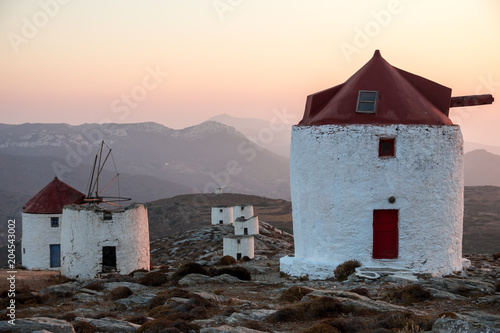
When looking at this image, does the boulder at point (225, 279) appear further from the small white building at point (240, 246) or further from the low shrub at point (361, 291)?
the small white building at point (240, 246)

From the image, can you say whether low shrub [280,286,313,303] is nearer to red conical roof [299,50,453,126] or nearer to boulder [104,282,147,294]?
boulder [104,282,147,294]

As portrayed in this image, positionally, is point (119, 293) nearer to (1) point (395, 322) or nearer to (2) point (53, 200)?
(1) point (395, 322)

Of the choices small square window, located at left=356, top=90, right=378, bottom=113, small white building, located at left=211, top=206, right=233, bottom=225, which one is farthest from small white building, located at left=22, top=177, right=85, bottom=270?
small white building, located at left=211, top=206, right=233, bottom=225

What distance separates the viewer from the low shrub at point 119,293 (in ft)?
56.1

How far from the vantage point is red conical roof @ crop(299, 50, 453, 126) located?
18.6 m

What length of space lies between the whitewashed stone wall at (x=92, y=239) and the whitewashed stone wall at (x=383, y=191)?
31.8 feet

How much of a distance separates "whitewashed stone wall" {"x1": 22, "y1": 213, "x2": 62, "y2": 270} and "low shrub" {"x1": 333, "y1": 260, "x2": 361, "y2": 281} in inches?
823

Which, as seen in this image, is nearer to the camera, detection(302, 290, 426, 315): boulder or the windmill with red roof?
detection(302, 290, 426, 315): boulder

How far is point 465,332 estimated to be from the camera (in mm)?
9039

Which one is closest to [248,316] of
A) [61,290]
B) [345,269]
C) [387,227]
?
[345,269]

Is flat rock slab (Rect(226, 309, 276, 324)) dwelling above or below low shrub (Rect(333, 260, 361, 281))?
below

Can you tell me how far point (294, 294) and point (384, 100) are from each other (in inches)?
297

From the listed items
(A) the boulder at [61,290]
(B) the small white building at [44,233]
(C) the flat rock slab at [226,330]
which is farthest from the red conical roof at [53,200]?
(C) the flat rock slab at [226,330]

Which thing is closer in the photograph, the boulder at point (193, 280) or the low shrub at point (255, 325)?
the low shrub at point (255, 325)
